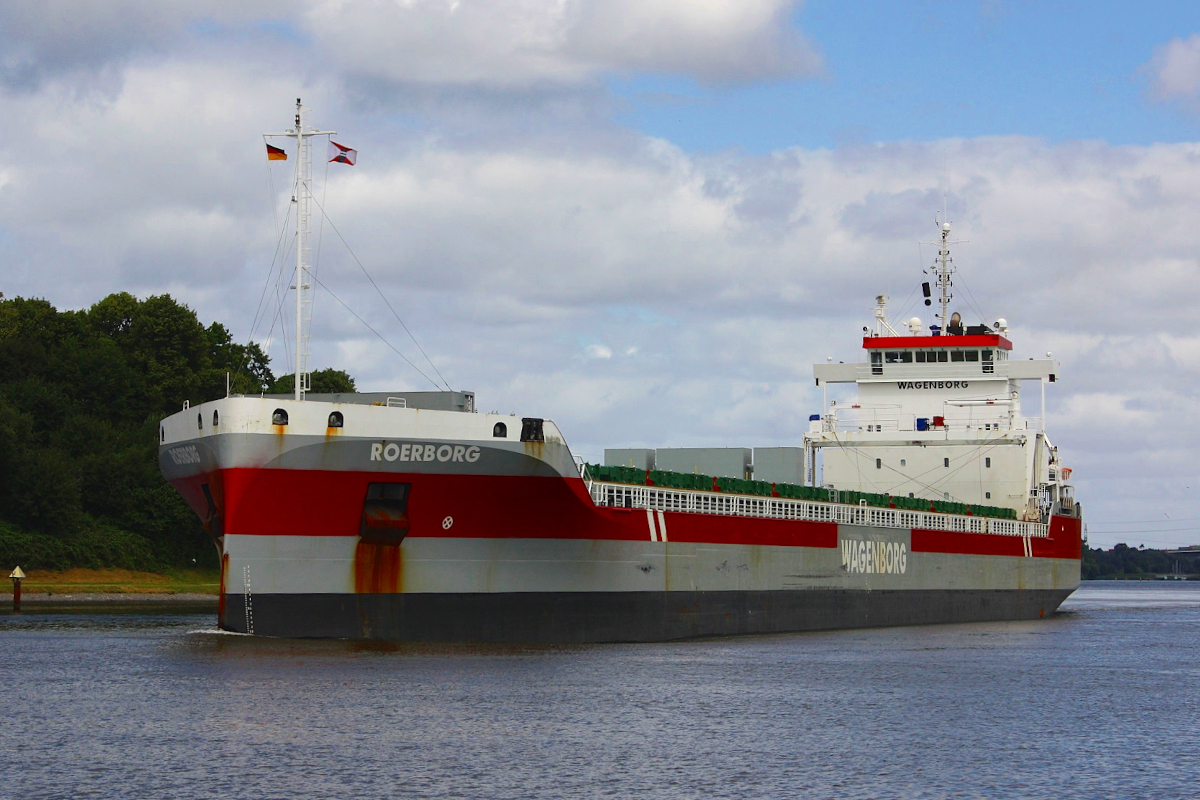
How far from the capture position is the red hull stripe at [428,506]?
2608 centimetres

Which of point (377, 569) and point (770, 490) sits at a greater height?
point (770, 490)

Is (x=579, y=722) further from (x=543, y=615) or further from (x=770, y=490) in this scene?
(x=770, y=490)

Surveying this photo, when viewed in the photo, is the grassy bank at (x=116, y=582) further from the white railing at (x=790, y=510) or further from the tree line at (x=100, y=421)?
the white railing at (x=790, y=510)

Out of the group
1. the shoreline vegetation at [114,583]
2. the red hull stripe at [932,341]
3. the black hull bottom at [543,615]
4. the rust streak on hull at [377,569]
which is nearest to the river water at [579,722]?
the black hull bottom at [543,615]

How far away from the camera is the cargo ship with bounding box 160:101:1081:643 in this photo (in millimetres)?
26219

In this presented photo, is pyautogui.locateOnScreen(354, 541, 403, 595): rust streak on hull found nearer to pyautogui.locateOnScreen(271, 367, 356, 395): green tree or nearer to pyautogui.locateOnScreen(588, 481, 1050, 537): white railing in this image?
pyautogui.locateOnScreen(588, 481, 1050, 537): white railing

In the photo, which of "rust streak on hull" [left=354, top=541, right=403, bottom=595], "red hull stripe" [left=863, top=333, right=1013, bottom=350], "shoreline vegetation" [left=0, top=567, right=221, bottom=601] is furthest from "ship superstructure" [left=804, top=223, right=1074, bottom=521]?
"shoreline vegetation" [left=0, top=567, right=221, bottom=601]

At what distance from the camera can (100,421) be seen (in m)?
63.1

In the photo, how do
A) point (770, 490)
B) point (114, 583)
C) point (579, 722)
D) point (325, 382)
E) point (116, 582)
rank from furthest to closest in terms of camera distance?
point (325, 382), point (116, 582), point (114, 583), point (770, 490), point (579, 722)

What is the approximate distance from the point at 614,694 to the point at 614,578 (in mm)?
7097

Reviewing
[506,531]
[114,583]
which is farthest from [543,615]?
[114,583]

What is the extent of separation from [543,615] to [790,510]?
32.4ft

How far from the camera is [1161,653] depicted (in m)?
34.0

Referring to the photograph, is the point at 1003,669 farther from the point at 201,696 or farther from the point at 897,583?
the point at 201,696
